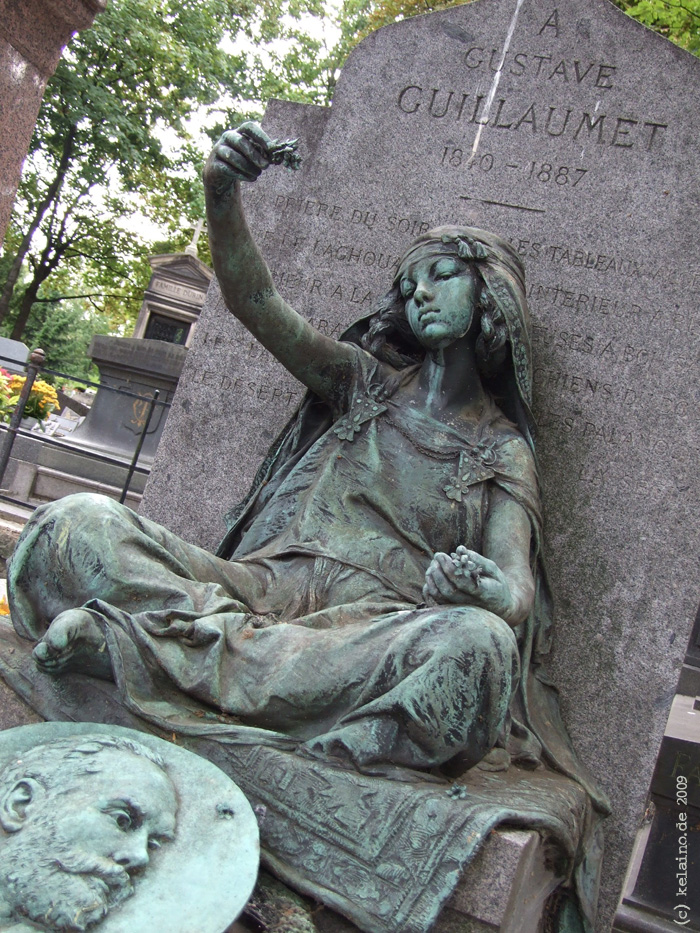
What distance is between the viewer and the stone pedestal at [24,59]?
579 centimetres

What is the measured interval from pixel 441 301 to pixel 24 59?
3756 mm

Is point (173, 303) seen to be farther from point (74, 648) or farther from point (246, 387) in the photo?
point (74, 648)

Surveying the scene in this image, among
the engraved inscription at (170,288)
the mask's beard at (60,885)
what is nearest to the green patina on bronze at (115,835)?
the mask's beard at (60,885)

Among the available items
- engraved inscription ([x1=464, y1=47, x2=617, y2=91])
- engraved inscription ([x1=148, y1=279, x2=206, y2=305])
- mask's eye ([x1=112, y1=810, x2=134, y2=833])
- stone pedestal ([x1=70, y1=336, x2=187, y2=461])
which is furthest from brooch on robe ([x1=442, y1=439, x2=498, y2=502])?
engraved inscription ([x1=148, y1=279, x2=206, y2=305])

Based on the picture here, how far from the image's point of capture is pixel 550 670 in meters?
4.09

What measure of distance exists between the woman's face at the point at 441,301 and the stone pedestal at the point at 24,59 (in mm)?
3496

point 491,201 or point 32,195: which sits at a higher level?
point 32,195

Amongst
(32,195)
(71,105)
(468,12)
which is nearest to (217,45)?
(71,105)

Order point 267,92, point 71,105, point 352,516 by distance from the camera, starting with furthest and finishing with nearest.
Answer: point 267,92
point 71,105
point 352,516

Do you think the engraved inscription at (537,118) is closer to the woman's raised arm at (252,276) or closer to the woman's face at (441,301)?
the woman's face at (441,301)

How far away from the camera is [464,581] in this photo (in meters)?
2.65

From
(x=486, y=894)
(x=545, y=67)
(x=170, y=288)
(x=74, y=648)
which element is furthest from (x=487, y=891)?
(x=170, y=288)

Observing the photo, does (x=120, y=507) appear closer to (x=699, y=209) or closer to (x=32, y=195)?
(x=699, y=209)

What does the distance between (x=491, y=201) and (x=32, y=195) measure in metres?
21.2
